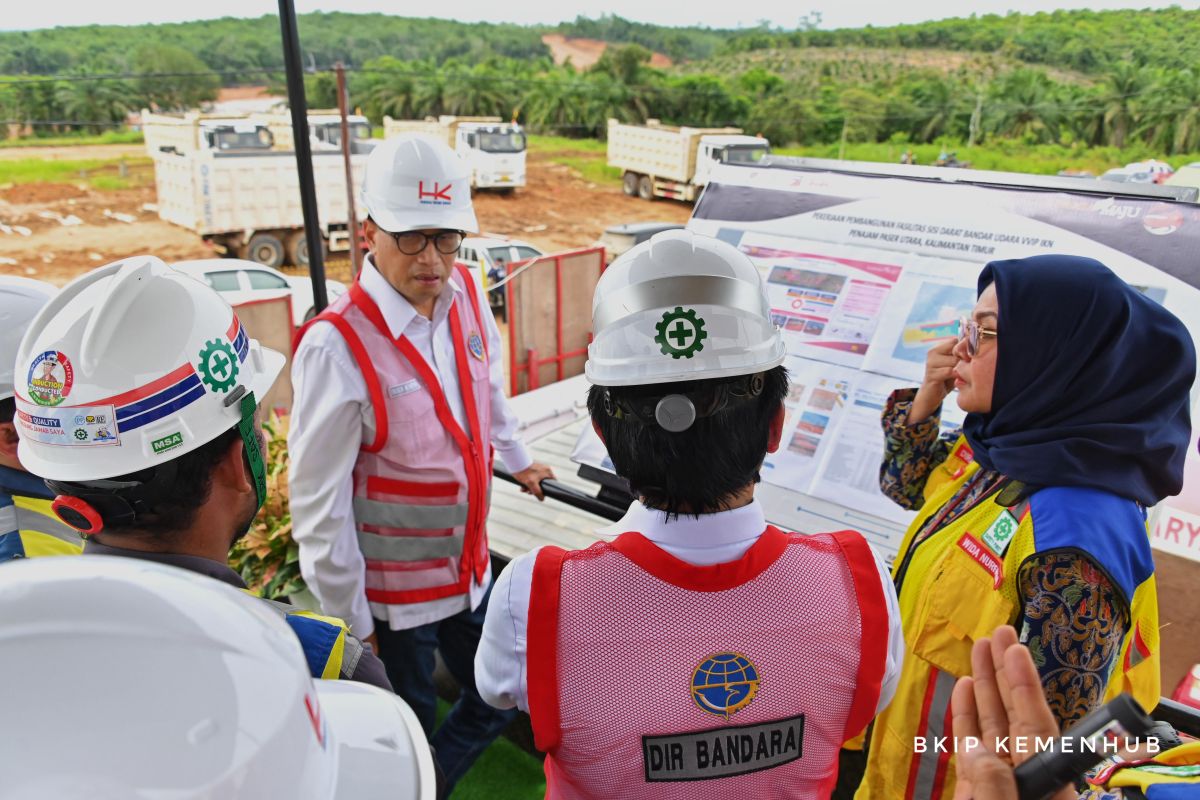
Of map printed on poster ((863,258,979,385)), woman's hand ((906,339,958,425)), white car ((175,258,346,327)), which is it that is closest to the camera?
woman's hand ((906,339,958,425))

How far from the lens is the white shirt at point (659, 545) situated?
100 cm

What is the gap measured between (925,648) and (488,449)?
1.25m

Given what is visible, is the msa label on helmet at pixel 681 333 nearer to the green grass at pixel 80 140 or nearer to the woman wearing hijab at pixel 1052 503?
the woman wearing hijab at pixel 1052 503

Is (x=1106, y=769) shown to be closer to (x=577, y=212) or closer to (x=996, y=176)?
(x=996, y=176)

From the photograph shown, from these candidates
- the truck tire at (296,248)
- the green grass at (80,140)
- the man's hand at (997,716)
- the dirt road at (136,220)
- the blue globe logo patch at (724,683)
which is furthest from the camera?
the green grass at (80,140)

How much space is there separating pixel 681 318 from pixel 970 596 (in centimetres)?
77

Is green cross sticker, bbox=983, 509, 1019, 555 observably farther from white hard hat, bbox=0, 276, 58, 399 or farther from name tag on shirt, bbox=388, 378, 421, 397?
white hard hat, bbox=0, 276, 58, 399

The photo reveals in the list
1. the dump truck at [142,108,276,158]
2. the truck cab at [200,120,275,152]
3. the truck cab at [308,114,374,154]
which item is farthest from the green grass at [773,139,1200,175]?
the dump truck at [142,108,276,158]

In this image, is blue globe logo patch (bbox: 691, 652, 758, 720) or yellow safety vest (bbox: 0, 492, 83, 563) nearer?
blue globe logo patch (bbox: 691, 652, 758, 720)

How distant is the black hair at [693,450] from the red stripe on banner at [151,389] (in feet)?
2.21

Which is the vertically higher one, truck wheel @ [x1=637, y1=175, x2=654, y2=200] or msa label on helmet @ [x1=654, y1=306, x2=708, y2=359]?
msa label on helmet @ [x1=654, y1=306, x2=708, y2=359]

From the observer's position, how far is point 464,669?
2229 mm

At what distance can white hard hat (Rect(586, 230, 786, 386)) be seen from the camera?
108 centimetres

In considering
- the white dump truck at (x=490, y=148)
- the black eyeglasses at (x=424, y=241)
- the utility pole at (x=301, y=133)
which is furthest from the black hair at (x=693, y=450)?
the white dump truck at (x=490, y=148)
